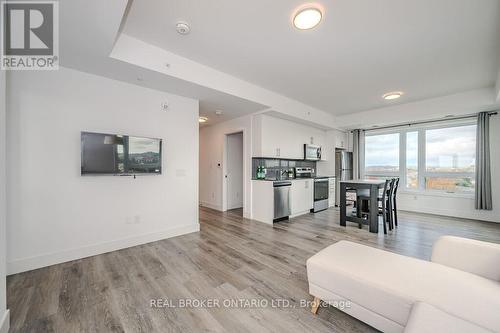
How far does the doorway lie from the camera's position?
5367 millimetres

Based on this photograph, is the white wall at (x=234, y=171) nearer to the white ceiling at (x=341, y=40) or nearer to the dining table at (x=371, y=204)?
the white ceiling at (x=341, y=40)

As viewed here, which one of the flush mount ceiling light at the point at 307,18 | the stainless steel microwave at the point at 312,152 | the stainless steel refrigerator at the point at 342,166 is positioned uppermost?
the flush mount ceiling light at the point at 307,18

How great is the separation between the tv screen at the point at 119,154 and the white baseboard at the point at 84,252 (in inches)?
39.3

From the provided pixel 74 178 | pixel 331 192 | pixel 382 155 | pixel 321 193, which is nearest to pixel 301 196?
pixel 321 193

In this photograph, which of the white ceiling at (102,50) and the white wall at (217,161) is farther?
the white wall at (217,161)

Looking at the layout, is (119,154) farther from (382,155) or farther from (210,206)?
(382,155)

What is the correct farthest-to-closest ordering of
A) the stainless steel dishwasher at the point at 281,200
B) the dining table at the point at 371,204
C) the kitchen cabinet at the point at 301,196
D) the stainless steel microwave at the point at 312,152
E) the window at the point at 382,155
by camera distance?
the window at the point at 382,155
the stainless steel microwave at the point at 312,152
the kitchen cabinet at the point at 301,196
the stainless steel dishwasher at the point at 281,200
the dining table at the point at 371,204

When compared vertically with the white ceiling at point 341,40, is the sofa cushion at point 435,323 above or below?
below

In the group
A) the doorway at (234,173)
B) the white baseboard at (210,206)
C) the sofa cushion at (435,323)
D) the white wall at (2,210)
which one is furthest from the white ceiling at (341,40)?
the white baseboard at (210,206)

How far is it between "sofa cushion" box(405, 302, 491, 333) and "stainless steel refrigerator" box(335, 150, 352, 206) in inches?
212

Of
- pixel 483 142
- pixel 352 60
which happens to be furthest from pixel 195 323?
pixel 483 142

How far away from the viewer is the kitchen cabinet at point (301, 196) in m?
4.62

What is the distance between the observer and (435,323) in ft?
3.01

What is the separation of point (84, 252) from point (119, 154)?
135cm
